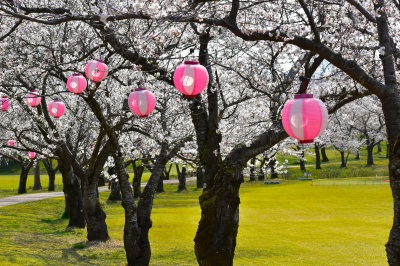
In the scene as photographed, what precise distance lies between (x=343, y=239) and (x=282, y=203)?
13670 millimetres

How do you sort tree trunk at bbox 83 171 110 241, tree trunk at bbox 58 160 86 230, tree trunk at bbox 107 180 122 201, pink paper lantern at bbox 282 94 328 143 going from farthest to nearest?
tree trunk at bbox 107 180 122 201, tree trunk at bbox 58 160 86 230, tree trunk at bbox 83 171 110 241, pink paper lantern at bbox 282 94 328 143

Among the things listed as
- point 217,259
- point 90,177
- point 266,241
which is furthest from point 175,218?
point 217,259

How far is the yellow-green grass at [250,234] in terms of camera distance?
14.6 meters

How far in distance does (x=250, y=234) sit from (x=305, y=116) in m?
14.9

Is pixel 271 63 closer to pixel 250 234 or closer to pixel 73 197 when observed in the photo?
pixel 250 234

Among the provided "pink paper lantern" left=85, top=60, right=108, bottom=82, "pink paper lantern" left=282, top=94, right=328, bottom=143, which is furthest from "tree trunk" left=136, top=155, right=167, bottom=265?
"pink paper lantern" left=282, top=94, right=328, bottom=143

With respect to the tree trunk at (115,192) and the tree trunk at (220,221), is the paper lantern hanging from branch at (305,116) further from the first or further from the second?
the tree trunk at (115,192)

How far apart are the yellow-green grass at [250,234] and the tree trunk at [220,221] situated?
5944 millimetres

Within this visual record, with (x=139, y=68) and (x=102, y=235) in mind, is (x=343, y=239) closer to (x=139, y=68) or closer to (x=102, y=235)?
(x=102, y=235)

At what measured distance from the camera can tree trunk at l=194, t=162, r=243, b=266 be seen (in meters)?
8.47

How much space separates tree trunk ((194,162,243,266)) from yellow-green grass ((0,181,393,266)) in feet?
19.5

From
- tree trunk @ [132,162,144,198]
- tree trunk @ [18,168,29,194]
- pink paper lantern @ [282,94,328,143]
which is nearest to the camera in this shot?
pink paper lantern @ [282,94,328,143]

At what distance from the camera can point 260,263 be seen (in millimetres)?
14273

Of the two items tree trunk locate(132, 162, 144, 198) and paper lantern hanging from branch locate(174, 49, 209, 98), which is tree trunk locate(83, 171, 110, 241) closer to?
paper lantern hanging from branch locate(174, 49, 209, 98)
